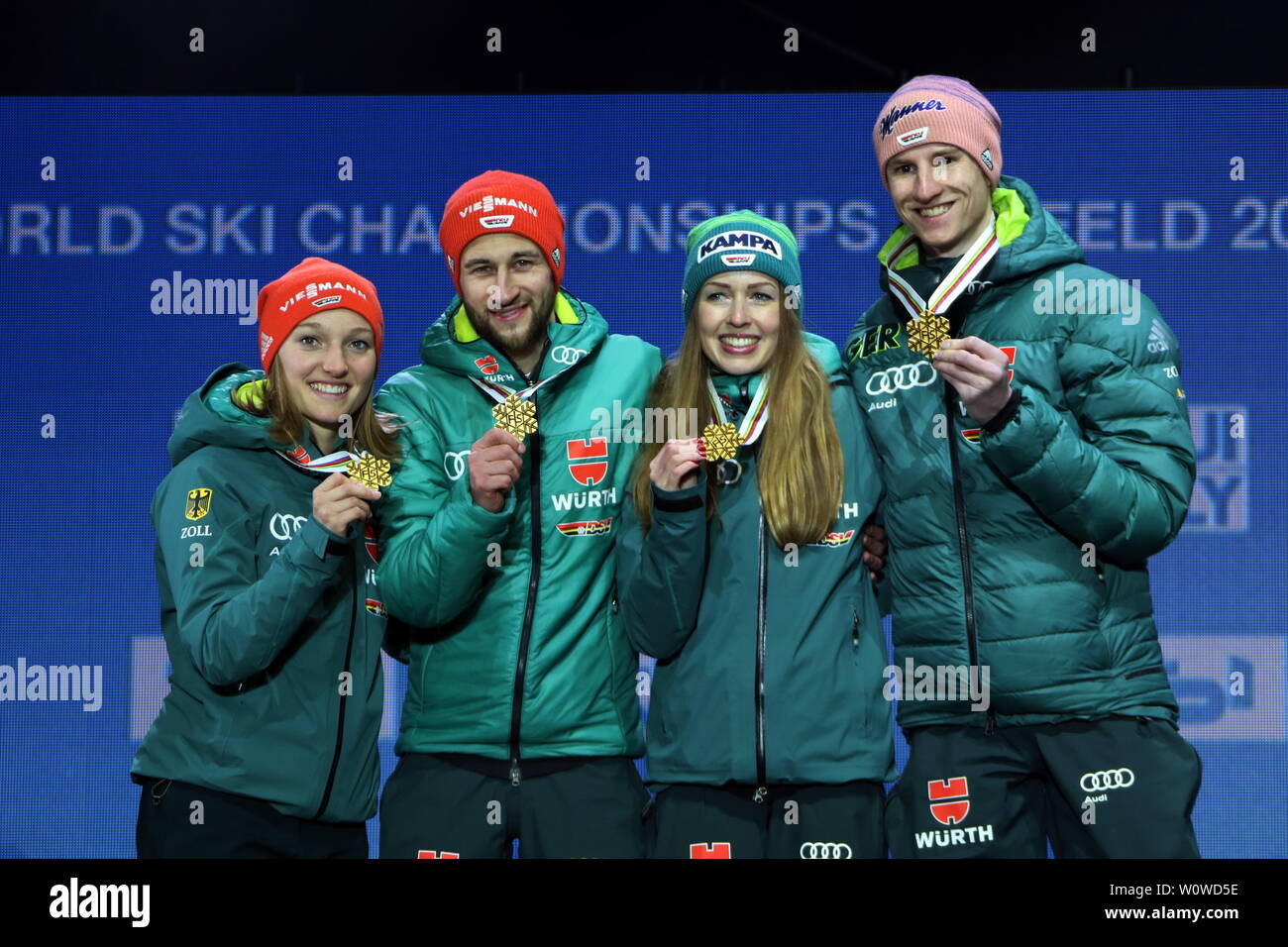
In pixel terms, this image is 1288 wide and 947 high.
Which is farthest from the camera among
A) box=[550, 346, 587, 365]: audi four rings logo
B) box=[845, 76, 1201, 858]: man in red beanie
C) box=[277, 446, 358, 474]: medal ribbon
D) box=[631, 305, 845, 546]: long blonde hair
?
box=[550, 346, 587, 365]: audi four rings logo

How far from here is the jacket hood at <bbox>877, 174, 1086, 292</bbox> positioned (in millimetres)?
2496

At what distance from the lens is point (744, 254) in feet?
8.55

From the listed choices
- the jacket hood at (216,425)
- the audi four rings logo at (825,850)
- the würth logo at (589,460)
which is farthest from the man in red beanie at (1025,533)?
the jacket hood at (216,425)

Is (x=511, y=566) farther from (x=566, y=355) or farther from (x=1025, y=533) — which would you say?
(x=1025, y=533)

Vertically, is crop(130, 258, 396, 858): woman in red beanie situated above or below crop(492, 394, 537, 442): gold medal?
below

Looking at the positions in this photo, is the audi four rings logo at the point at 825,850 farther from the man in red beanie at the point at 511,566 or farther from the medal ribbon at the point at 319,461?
the medal ribbon at the point at 319,461

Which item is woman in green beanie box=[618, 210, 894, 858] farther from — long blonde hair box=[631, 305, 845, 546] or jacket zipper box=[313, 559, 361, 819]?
jacket zipper box=[313, 559, 361, 819]

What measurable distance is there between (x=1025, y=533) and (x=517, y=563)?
0.93 m

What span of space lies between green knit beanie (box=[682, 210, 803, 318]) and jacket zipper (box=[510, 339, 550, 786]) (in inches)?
15.7

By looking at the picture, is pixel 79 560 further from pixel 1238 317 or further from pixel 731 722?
pixel 1238 317

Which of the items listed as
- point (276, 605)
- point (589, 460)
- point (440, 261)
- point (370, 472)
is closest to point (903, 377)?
point (589, 460)

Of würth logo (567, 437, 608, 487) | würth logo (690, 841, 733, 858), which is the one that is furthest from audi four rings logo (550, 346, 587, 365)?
würth logo (690, 841, 733, 858)

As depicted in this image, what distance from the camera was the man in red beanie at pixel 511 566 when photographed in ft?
8.20

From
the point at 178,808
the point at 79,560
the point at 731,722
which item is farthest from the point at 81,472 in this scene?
the point at 731,722
